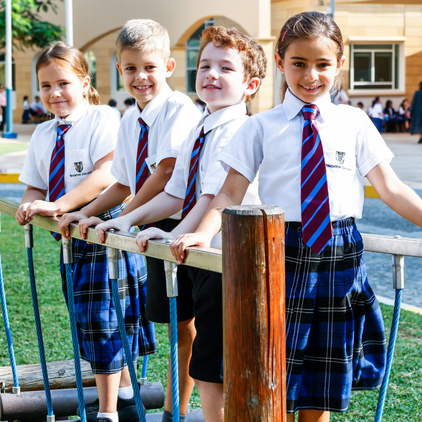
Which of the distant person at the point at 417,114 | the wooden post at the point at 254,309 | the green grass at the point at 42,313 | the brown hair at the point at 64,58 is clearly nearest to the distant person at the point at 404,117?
the distant person at the point at 417,114

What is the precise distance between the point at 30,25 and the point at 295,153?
20.4 m

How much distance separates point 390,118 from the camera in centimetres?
2402

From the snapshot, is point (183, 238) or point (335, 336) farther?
point (335, 336)

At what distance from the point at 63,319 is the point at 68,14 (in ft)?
34.4

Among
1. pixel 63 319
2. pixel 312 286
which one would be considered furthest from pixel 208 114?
pixel 63 319

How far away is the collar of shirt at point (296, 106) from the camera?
2.01m

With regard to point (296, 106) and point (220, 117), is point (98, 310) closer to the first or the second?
point (220, 117)

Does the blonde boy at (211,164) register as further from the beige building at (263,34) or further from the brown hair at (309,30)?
the beige building at (263,34)

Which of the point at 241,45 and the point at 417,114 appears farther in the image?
the point at 417,114

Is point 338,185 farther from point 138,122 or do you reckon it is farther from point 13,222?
point 13,222

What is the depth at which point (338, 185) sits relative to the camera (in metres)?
1.97

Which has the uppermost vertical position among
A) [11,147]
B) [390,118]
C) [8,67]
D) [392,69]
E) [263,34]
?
[263,34]

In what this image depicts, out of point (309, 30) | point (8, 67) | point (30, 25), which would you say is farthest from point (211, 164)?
point (30, 25)

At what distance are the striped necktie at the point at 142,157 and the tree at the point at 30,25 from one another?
1875 cm
